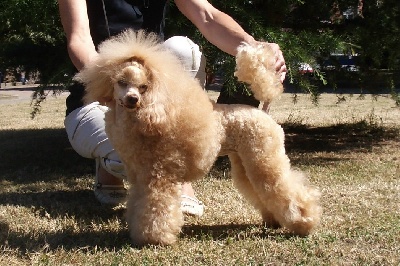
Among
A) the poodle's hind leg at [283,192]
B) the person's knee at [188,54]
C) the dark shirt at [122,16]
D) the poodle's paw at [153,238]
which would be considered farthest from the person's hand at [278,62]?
the dark shirt at [122,16]

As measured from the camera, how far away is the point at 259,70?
78.8 inches

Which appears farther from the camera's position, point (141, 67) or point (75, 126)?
point (75, 126)

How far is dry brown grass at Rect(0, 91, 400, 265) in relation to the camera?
191 cm

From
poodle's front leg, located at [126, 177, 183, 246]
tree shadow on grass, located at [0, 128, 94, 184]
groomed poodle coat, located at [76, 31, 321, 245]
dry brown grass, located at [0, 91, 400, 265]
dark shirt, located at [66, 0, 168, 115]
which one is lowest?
tree shadow on grass, located at [0, 128, 94, 184]

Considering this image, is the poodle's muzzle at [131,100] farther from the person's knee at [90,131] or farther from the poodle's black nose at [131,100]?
the person's knee at [90,131]

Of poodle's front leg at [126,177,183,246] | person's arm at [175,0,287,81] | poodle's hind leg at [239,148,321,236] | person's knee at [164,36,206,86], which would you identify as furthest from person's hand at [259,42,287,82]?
poodle's front leg at [126,177,183,246]

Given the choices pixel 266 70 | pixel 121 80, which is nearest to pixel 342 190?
pixel 266 70

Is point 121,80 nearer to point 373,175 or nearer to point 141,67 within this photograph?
point 141,67

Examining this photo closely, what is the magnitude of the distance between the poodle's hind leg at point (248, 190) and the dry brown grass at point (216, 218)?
0.05 metres

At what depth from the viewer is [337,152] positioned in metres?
4.37

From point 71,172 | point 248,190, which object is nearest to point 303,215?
point 248,190

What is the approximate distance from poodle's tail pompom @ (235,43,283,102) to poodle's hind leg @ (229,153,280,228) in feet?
1.02

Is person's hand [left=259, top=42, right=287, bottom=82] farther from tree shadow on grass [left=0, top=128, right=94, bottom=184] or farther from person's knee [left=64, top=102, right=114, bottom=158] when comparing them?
tree shadow on grass [left=0, top=128, right=94, bottom=184]

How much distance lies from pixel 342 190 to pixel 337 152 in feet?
4.79
